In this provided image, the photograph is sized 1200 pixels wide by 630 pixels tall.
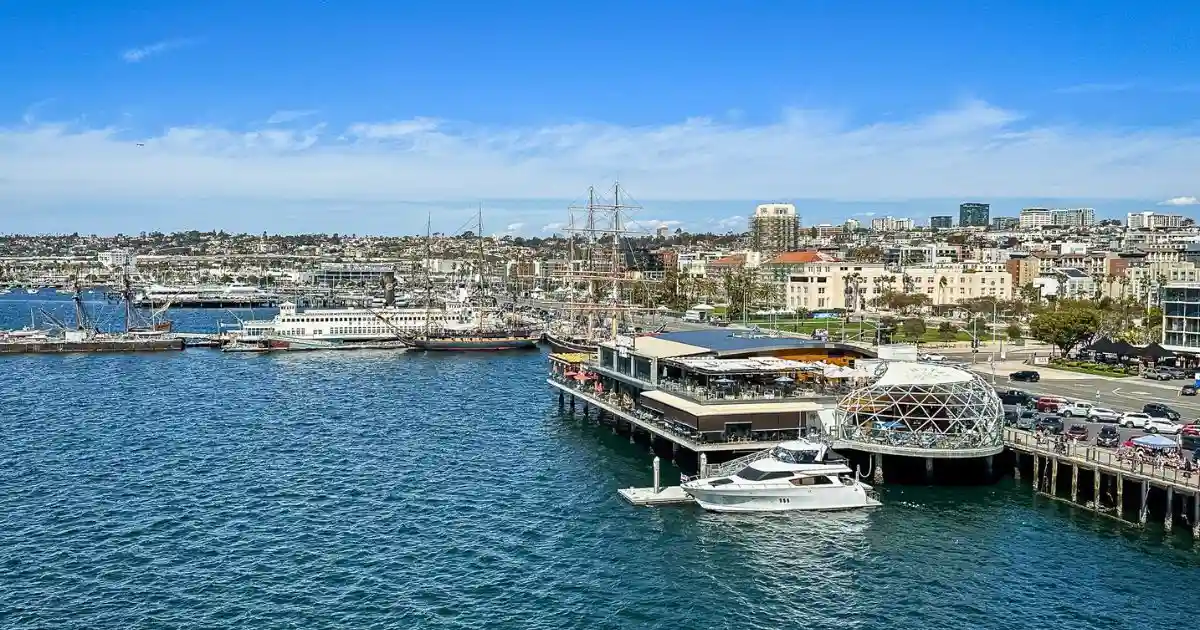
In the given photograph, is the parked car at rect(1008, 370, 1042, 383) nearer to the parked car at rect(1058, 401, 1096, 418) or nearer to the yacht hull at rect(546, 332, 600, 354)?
the parked car at rect(1058, 401, 1096, 418)

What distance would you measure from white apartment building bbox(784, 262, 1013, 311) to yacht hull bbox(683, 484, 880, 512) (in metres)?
125

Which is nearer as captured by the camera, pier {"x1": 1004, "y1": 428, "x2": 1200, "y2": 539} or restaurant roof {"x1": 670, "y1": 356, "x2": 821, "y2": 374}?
pier {"x1": 1004, "y1": 428, "x2": 1200, "y2": 539}

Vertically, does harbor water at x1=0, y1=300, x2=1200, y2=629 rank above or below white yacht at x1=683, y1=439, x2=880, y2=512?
below

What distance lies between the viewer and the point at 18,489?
4756 cm

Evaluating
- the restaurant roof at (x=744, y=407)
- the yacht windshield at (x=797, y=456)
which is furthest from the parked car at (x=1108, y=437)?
the restaurant roof at (x=744, y=407)

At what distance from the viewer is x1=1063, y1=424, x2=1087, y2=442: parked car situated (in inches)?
1917

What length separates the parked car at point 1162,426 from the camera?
164ft

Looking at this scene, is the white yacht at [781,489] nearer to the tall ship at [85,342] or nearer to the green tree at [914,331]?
the green tree at [914,331]

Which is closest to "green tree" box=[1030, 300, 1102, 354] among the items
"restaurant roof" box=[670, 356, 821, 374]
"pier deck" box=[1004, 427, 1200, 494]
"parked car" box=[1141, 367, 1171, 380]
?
"parked car" box=[1141, 367, 1171, 380]

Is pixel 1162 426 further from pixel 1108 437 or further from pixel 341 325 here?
pixel 341 325

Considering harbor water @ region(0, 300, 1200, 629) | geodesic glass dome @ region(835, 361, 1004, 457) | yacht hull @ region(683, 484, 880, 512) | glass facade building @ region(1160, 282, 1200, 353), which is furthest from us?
glass facade building @ region(1160, 282, 1200, 353)

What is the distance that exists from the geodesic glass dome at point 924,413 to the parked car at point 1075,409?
930cm

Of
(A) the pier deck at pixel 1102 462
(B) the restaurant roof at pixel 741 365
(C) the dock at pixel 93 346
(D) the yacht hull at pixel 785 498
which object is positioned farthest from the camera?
(C) the dock at pixel 93 346

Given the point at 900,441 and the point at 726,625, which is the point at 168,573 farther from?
the point at 900,441
